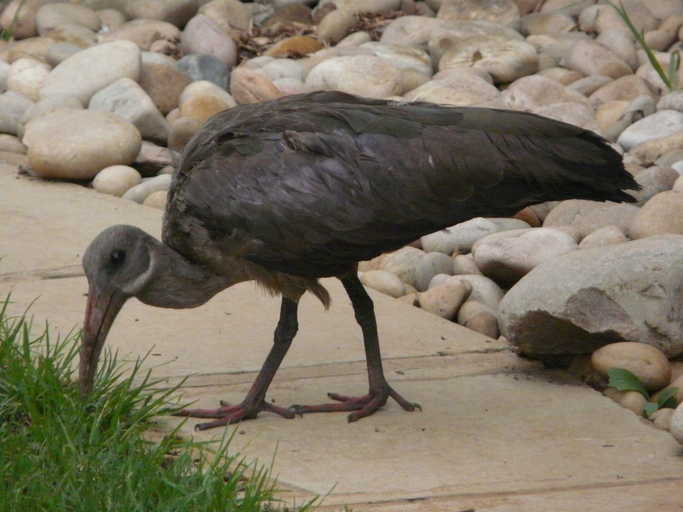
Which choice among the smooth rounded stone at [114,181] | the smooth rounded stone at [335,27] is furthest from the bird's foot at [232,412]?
the smooth rounded stone at [335,27]

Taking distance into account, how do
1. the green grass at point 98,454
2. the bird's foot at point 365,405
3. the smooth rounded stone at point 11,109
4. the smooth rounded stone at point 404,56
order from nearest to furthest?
the green grass at point 98,454 → the bird's foot at point 365,405 → the smooth rounded stone at point 11,109 → the smooth rounded stone at point 404,56

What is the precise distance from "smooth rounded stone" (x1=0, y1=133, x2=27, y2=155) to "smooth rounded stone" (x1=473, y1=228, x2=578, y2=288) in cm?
422

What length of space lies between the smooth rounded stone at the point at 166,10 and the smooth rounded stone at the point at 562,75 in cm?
412

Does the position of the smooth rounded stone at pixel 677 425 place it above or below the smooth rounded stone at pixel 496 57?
below

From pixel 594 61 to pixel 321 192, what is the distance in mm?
6295

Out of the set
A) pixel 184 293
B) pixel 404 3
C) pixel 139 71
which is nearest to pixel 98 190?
pixel 139 71

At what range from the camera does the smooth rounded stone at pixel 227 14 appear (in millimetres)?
11008

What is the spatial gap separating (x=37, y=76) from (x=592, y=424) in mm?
6813

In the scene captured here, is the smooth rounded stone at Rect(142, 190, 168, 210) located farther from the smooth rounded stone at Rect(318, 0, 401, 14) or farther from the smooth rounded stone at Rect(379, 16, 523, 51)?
the smooth rounded stone at Rect(318, 0, 401, 14)

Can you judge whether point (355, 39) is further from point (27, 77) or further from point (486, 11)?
point (27, 77)

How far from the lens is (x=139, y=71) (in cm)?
901

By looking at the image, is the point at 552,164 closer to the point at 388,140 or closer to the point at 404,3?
the point at 388,140

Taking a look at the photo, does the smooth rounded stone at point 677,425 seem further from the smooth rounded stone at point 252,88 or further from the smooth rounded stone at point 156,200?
the smooth rounded stone at point 252,88

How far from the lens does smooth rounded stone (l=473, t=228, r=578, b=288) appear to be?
5.80 metres
